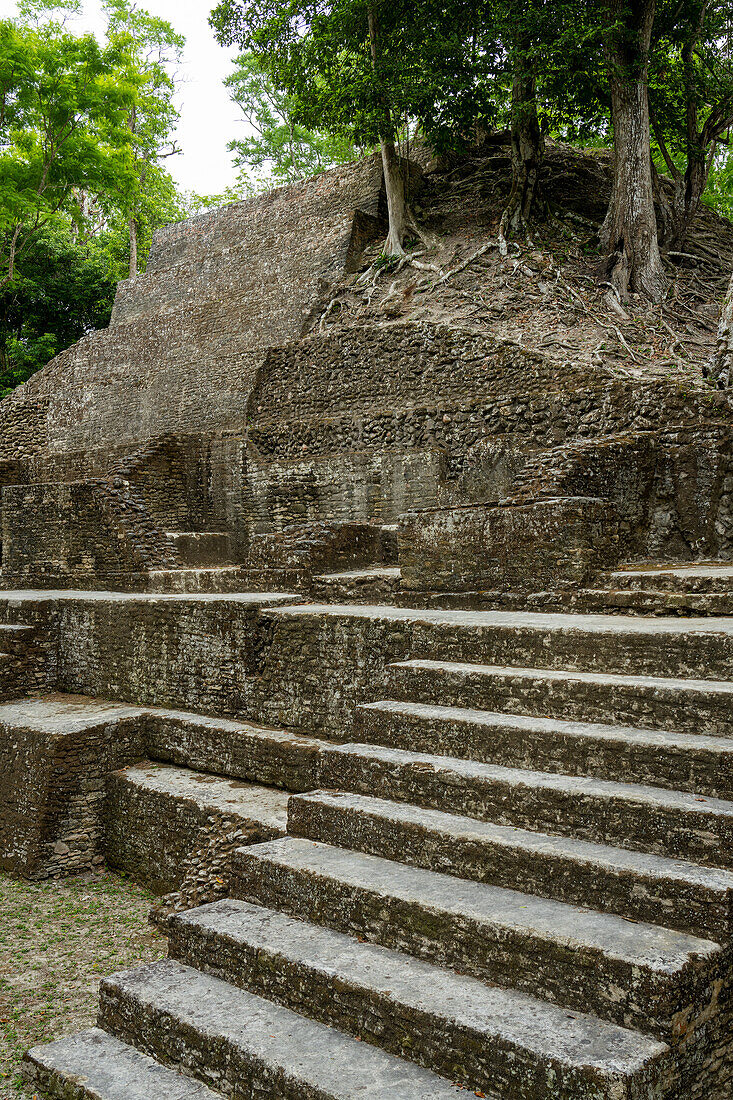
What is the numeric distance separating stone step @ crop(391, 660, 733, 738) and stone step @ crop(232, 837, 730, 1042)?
106 centimetres

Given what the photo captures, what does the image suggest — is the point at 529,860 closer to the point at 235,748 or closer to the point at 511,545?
the point at 511,545

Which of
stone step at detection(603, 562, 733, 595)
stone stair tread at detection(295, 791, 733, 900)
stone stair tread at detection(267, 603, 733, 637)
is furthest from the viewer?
stone step at detection(603, 562, 733, 595)

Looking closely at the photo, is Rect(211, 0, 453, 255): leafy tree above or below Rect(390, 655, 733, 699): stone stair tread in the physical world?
above

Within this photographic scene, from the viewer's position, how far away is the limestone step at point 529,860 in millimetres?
2646

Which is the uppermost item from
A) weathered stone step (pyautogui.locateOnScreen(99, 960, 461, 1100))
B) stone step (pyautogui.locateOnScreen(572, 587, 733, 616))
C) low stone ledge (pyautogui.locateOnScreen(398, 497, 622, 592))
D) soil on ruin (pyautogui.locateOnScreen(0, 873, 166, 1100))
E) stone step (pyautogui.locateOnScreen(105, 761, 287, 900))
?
low stone ledge (pyautogui.locateOnScreen(398, 497, 622, 592))

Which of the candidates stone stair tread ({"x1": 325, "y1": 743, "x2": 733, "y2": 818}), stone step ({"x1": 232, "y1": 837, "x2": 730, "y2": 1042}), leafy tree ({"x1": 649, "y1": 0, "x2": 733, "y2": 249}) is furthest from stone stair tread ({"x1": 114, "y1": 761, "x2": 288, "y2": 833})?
leafy tree ({"x1": 649, "y1": 0, "x2": 733, "y2": 249})

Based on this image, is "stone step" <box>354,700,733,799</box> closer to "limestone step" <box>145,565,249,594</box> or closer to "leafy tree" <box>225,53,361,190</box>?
"limestone step" <box>145,565,249,594</box>

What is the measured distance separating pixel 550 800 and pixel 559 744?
14.6 inches

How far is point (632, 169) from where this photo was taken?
12.6 m

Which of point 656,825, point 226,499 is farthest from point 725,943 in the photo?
point 226,499

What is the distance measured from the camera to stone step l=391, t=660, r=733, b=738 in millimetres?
3527

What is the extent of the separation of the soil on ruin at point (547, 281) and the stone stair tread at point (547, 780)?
6304mm

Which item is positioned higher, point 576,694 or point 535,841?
point 576,694

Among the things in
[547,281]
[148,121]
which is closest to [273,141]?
[148,121]
